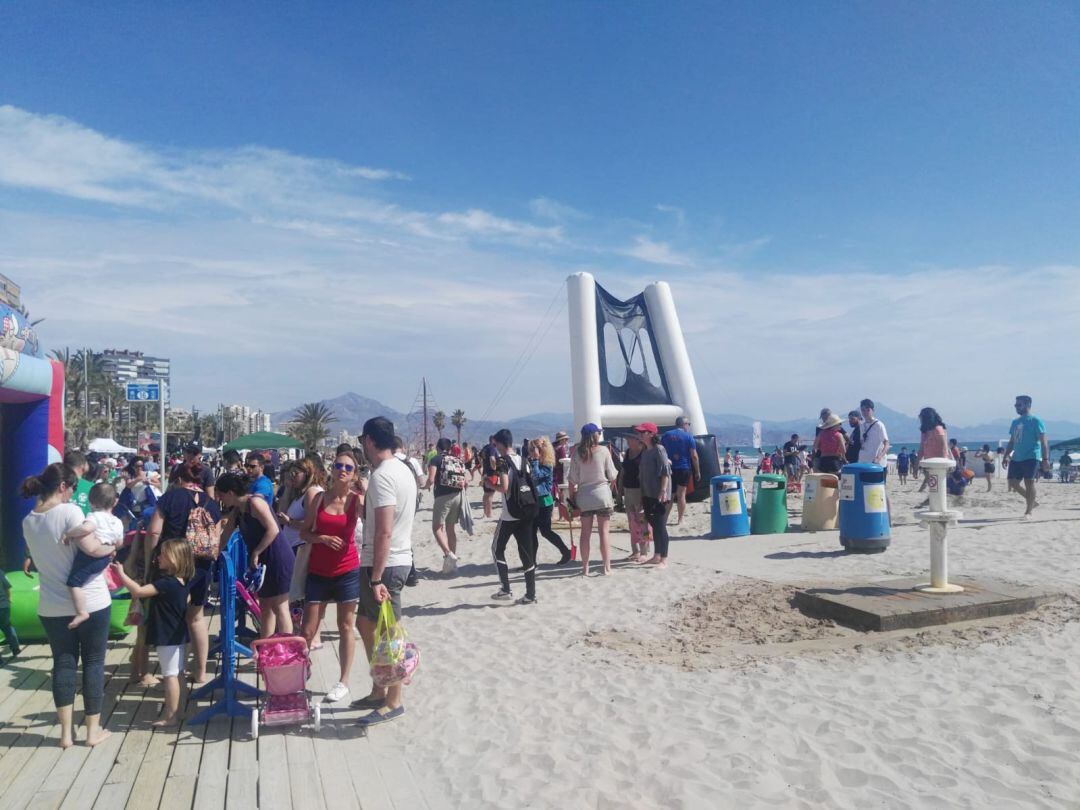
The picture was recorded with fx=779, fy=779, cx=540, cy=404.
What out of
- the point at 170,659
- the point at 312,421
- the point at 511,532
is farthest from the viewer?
the point at 312,421

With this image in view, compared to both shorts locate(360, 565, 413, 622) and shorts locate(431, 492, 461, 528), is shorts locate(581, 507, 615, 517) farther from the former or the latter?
shorts locate(360, 565, 413, 622)

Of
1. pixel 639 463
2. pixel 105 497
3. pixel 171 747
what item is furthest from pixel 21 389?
pixel 639 463

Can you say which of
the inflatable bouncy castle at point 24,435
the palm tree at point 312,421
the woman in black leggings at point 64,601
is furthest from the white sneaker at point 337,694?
the palm tree at point 312,421

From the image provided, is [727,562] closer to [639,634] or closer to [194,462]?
[639,634]

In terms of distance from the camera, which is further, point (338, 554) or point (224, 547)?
point (224, 547)

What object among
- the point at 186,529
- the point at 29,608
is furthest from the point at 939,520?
the point at 29,608

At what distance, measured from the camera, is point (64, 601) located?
162 inches

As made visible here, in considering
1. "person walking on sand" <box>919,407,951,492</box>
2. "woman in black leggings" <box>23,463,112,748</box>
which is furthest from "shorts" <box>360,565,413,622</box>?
"person walking on sand" <box>919,407,951,492</box>

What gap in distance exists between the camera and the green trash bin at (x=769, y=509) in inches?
429

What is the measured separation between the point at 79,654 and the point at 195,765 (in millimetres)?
1026

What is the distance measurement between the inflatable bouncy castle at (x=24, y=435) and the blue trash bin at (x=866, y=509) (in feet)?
29.3

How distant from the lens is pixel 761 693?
460 cm

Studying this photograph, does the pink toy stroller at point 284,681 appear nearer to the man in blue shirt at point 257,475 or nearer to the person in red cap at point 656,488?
the man in blue shirt at point 257,475

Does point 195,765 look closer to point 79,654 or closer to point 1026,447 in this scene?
point 79,654
